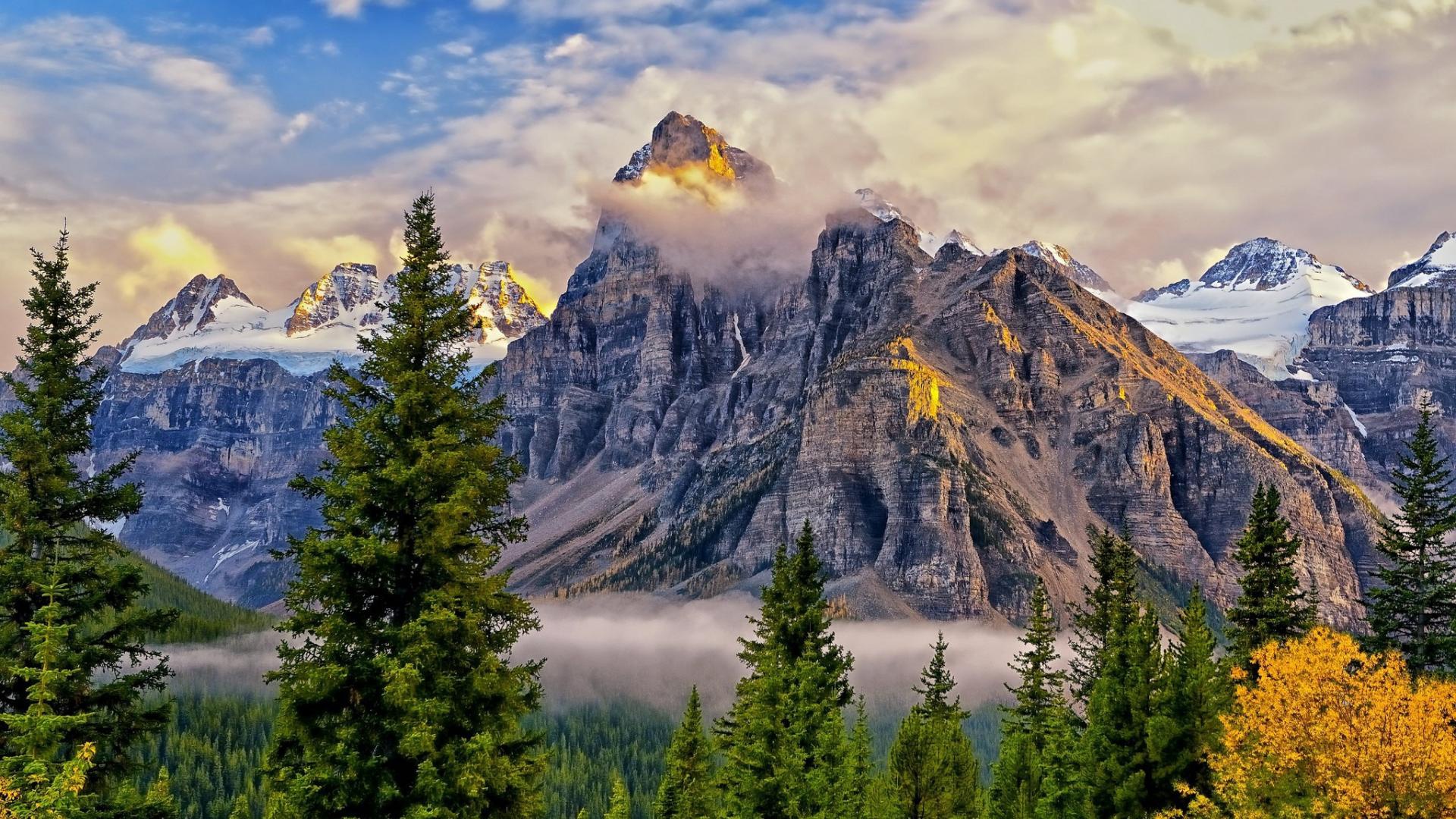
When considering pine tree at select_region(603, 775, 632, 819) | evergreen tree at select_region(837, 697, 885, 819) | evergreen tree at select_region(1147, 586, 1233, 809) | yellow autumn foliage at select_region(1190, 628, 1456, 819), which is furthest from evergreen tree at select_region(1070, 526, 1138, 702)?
pine tree at select_region(603, 775, 632, 819)

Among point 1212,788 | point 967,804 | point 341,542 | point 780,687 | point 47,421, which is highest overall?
point 47,421

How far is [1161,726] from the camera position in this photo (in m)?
41.7

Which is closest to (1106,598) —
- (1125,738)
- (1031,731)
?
(1031,731)

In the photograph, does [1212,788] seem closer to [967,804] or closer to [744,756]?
[744,756]

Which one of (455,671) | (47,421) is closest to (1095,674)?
(455,671)

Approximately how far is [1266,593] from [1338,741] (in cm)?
1865

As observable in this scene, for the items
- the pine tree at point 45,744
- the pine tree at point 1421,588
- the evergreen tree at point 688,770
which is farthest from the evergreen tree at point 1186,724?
the pine tree at point 45,744

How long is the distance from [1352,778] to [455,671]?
2165 cm

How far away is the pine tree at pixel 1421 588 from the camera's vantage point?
4516cm

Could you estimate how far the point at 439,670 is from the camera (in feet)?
77.1

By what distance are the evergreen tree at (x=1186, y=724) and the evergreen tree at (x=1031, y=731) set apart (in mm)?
9523

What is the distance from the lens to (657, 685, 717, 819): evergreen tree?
67000 millimetres

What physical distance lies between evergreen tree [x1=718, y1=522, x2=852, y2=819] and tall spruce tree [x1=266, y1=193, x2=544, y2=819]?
15.6 meters

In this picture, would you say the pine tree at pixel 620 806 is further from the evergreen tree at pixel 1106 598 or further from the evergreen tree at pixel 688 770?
the evergreen tree at pixel 1106 598
